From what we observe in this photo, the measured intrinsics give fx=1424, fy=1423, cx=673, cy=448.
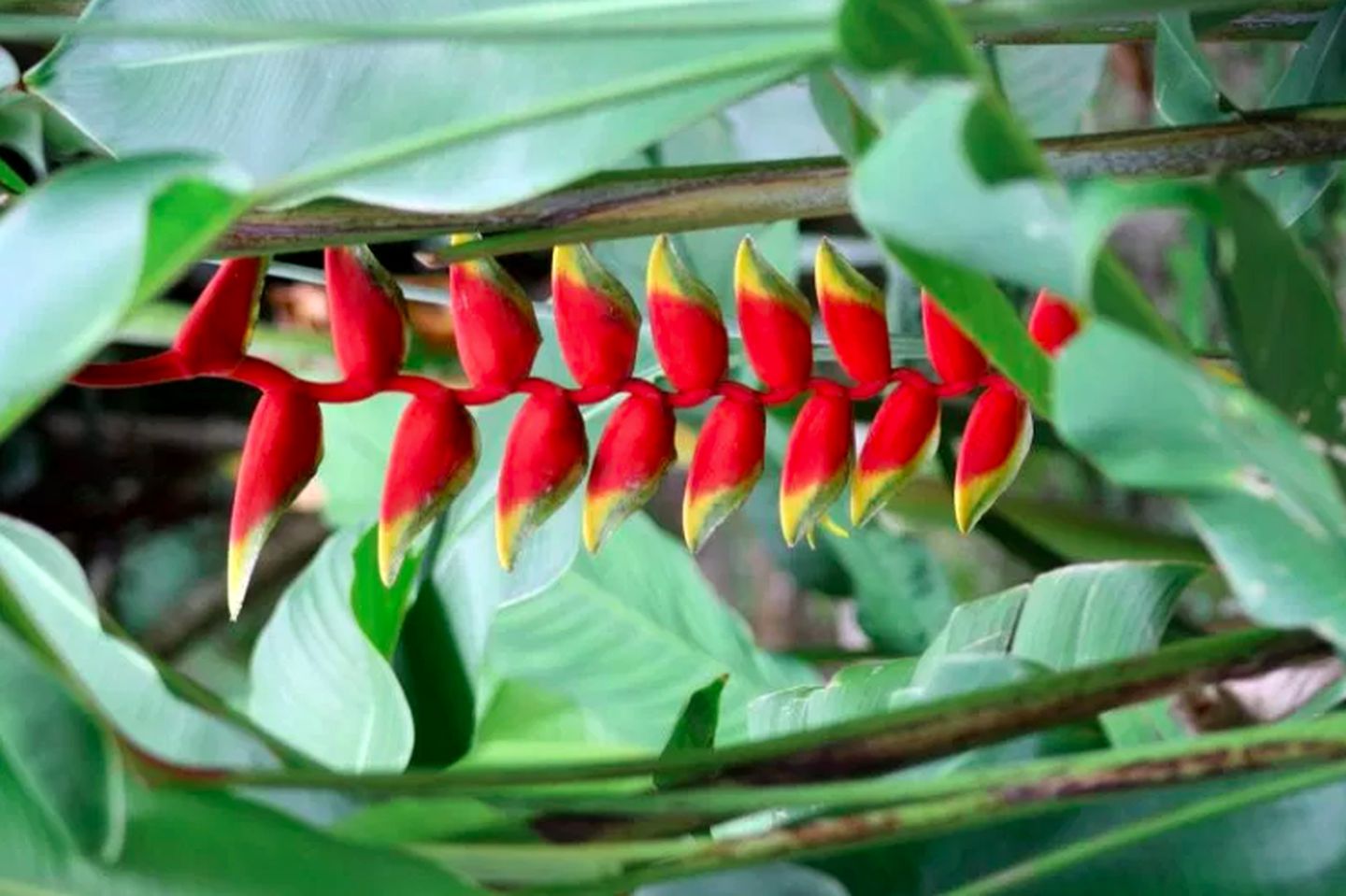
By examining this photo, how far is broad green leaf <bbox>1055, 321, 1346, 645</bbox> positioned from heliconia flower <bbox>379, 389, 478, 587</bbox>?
0.22 metres

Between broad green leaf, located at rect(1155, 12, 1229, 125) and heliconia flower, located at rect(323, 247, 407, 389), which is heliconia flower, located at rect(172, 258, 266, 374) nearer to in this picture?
heliconia flower, located at rect(323, 247, 407, 389)

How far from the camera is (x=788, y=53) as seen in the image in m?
0.28

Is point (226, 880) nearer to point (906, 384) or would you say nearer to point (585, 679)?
point (906, 384)

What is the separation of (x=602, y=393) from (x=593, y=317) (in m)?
0.02

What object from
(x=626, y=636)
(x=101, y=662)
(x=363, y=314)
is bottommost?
(x=626, y=636)

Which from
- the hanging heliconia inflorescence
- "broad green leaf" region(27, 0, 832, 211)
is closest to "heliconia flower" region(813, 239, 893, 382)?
the hanging heliconia inflorescence

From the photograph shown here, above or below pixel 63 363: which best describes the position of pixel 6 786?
below

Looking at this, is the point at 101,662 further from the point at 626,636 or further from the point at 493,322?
the point at 626,636

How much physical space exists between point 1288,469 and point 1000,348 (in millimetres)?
69

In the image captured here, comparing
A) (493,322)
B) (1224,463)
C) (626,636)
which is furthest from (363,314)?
(626,636)

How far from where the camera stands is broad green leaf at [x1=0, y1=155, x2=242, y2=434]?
25cm

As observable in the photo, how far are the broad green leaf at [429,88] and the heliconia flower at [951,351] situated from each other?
0.45ft

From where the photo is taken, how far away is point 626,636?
Result: 813 millimetres

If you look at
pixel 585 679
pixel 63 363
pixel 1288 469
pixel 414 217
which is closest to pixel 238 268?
pixel 414 217
